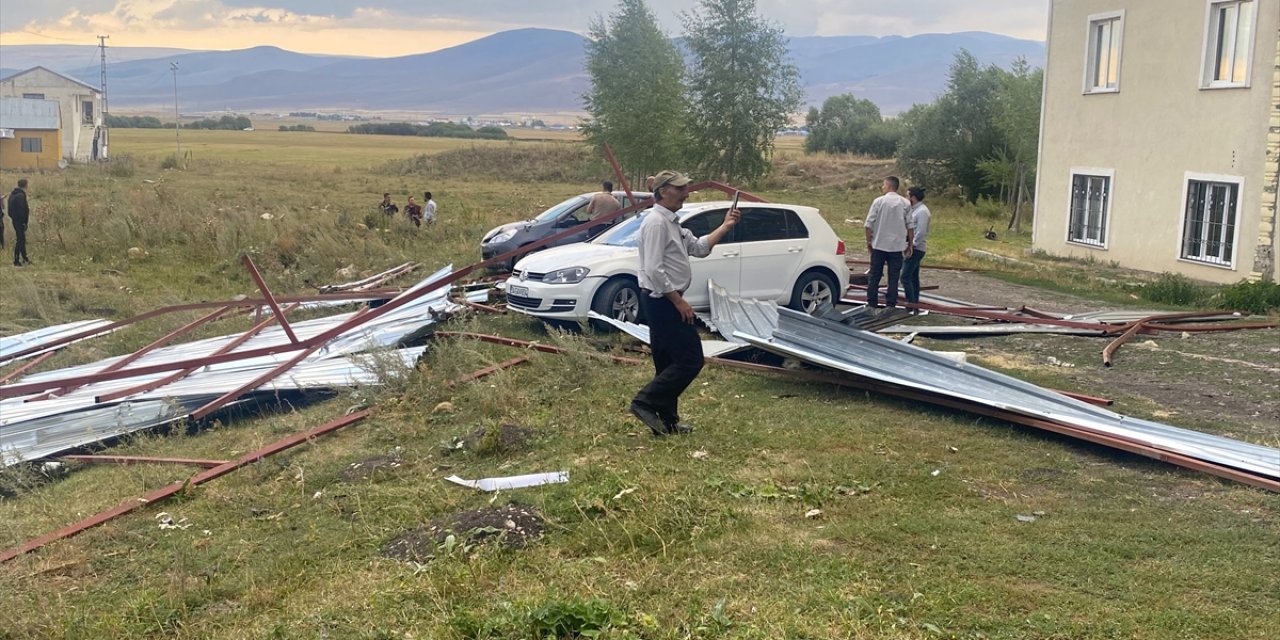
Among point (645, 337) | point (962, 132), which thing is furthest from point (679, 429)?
point (962, 132)

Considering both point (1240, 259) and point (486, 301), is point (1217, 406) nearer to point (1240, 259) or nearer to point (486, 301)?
point (486, 301)

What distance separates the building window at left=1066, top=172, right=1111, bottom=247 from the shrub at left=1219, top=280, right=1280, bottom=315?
6499 millimetres

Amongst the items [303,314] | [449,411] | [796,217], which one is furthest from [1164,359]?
[303,314]

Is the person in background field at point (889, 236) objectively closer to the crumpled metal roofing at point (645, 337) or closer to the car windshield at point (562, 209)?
the crumpled metal roofing at point (645, 337)

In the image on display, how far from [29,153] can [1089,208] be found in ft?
195

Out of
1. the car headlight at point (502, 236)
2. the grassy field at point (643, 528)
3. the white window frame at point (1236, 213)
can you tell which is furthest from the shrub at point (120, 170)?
the white window frame at point (1236, 213)

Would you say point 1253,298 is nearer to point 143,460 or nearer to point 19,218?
point 143,460

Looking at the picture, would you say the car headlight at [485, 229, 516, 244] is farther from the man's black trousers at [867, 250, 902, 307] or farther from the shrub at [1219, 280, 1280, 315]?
the shrub at [1219, 280, 1280, 315]

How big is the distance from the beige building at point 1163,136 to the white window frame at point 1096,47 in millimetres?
23

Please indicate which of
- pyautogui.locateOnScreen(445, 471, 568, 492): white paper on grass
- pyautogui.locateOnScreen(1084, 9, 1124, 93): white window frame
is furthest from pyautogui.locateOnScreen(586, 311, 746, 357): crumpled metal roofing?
pyautogui.locateOnScreen(1084, 9, 1124, 93): white window frame

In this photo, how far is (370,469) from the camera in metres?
7.22

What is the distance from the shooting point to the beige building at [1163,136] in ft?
55.7

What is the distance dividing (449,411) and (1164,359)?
699 cm

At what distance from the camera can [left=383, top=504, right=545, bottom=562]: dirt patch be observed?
5.36 meters
